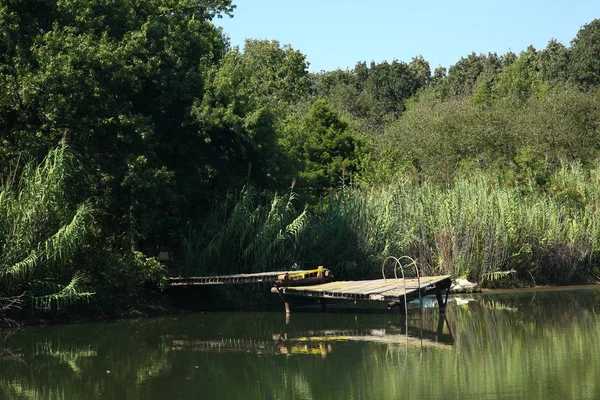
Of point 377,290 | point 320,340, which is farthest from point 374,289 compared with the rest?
point 320,340

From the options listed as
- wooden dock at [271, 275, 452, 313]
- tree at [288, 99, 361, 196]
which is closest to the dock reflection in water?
wooden dock at [271, 275, 452, 313]

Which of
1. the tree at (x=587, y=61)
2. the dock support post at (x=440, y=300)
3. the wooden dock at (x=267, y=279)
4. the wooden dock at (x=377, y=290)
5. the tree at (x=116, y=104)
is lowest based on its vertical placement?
the dock support post at (x=440, y=300)

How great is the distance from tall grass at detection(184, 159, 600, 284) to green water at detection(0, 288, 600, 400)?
1.78 m

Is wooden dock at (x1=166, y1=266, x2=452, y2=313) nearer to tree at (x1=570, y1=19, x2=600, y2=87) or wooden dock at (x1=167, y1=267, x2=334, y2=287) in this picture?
wooden dock at (x1=167, y1=267, x2=334, y2=287)

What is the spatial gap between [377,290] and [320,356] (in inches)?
142

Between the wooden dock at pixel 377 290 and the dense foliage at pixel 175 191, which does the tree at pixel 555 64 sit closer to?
the dense foliage at pixel 175 191

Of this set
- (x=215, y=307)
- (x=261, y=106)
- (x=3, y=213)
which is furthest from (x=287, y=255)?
(x=3, y=213)

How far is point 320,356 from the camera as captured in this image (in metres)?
12.4

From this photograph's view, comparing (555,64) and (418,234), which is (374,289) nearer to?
(418,234)

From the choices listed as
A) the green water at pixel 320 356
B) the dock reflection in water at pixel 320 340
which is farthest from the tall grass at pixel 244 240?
the dock reflection in water at pixel 320 340

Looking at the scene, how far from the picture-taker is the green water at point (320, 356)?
10234 mm

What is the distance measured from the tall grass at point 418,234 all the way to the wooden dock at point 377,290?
186 cm

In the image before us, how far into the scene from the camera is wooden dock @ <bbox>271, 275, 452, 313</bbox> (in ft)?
51.0

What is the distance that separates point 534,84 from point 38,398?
41123mm
